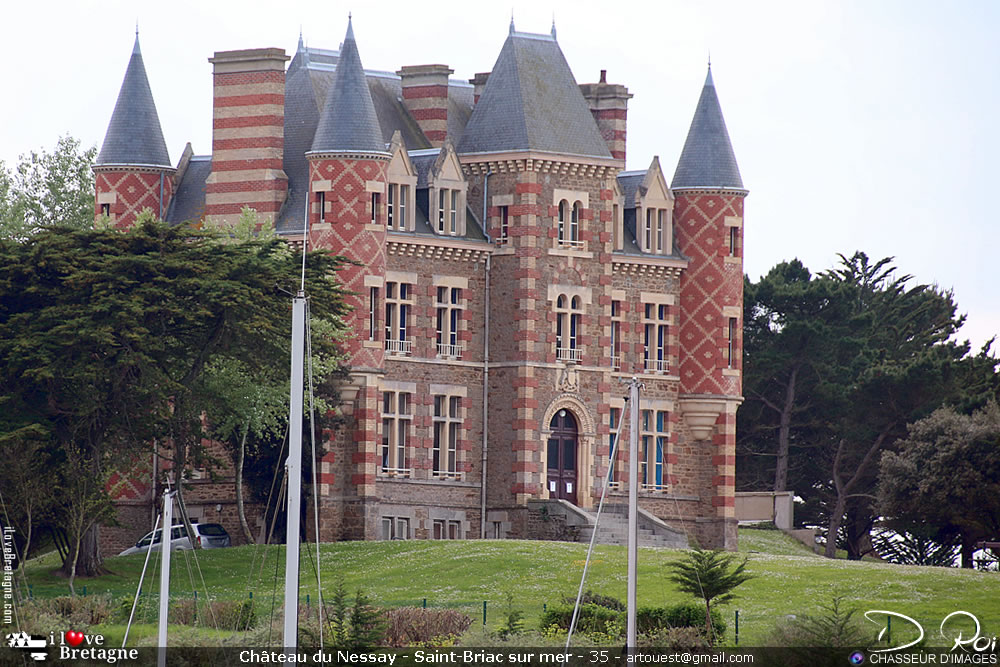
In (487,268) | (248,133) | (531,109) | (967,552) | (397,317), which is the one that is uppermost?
(531,109)

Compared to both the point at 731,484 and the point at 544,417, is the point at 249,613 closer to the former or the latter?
the point at 544,417

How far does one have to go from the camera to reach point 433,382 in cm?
7100

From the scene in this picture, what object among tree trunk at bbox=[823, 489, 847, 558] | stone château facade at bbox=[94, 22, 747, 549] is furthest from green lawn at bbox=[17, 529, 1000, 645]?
tree trunk at bbox=[823, 489, 847, 558]

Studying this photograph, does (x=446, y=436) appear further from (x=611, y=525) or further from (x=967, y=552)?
(x=967, y=552)

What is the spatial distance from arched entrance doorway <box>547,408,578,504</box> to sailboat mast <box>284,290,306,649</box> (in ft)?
102

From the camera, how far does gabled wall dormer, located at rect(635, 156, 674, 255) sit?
75250mm

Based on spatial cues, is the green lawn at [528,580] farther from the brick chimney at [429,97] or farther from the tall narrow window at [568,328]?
the brick chimney at [429,97]

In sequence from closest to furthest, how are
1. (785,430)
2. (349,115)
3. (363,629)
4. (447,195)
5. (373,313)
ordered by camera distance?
(363,629)
(349,115)
(373,313)
(447,195)
(785,430)

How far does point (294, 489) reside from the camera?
40.7 meters

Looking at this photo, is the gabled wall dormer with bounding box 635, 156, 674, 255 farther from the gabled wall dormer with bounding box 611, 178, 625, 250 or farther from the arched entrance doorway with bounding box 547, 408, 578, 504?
the arched entrance doorway with bounding box 547, 408, 578, 504

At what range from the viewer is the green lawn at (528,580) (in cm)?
5322

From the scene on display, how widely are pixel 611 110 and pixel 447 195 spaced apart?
852cm

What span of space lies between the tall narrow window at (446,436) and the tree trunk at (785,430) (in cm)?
2185

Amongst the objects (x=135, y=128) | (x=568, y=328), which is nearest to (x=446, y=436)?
(x=568, y=328)
